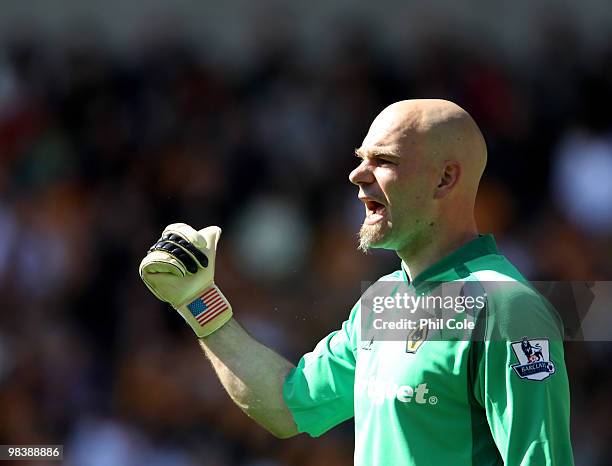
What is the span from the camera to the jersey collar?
338 cm

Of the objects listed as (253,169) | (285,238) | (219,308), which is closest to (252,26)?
(253,169)

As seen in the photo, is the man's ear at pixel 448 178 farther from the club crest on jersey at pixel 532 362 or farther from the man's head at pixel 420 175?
the club crest on jersey at pixel 532 362

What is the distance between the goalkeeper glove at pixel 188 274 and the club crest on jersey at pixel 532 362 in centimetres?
102

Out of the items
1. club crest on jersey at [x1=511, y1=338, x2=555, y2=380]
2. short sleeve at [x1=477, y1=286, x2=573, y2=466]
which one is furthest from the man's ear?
club crest on jersey at [x1=511, y1=338, x2=555, y2=380]

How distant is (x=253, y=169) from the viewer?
808cm

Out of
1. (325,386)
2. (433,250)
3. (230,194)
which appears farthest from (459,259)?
(230,194)

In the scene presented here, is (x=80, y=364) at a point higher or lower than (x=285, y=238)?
lower

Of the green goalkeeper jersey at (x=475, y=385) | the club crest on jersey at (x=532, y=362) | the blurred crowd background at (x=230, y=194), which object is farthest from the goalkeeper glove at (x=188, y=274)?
the blurred crowd background at (x=230, y=194)

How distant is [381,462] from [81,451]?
4.29 m

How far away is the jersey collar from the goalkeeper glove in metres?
0.67

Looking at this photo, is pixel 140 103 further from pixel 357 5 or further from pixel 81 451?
pixel 81 451

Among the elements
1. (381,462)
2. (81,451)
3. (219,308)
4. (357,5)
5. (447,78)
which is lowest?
(81,451)

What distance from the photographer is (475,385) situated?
124 inches

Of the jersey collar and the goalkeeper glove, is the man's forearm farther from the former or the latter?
the jersey collar
